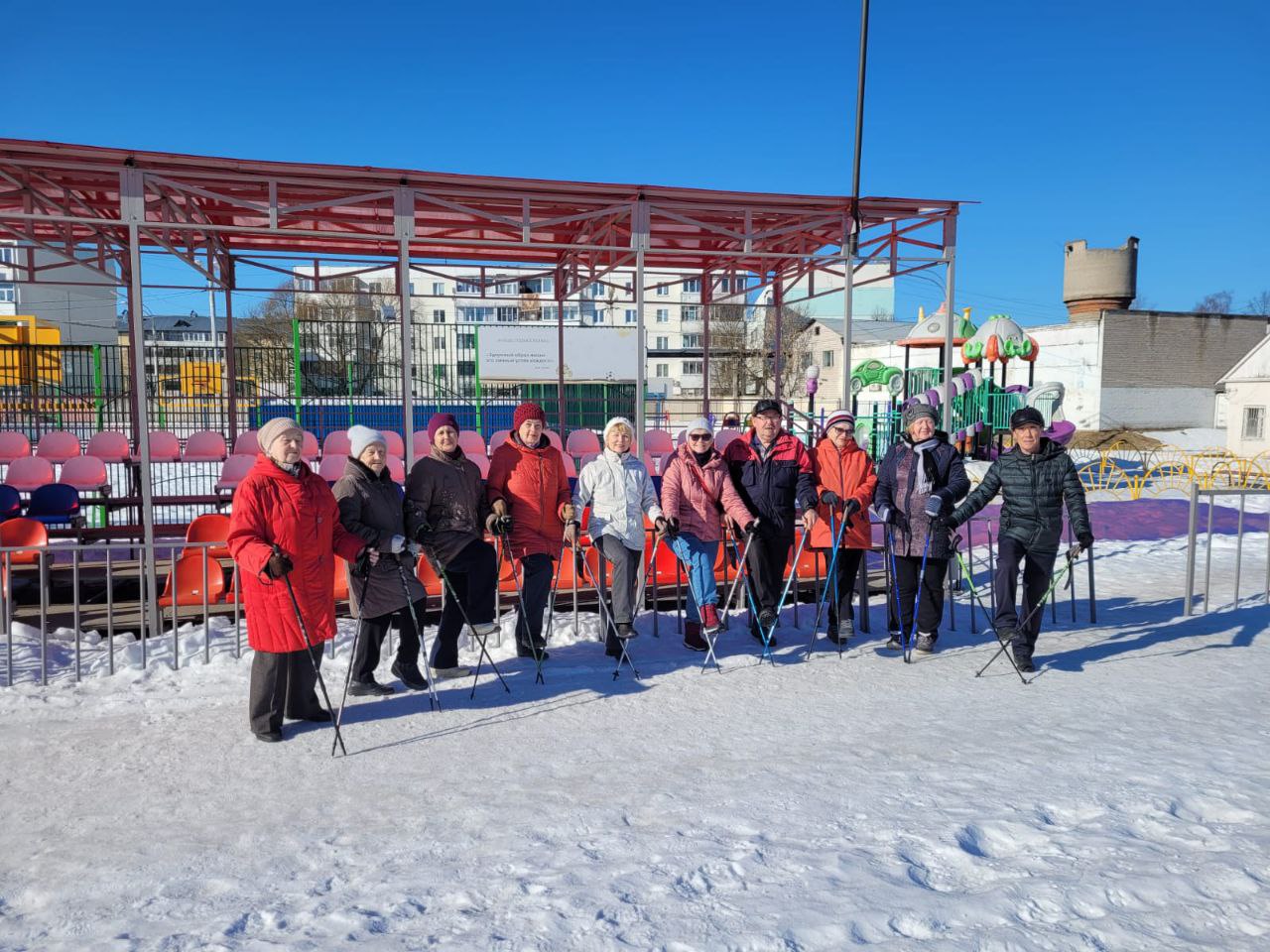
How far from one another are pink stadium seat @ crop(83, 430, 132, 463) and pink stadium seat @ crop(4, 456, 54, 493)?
69.6 inches

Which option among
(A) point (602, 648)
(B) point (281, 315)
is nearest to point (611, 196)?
(A) point (602, 648)

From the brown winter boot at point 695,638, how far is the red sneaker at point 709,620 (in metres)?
0.34

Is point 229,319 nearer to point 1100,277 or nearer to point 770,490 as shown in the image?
point 770,490

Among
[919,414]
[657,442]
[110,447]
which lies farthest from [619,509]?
[110,447]

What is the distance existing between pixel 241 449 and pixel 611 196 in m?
6.74

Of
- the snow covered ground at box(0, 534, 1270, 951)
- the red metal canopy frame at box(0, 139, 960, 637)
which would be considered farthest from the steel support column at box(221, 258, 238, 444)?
the snow covered ground at box(0, 534, 1270, 951)

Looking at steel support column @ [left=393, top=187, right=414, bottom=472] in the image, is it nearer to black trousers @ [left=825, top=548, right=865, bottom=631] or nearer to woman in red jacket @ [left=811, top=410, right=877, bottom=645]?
woman in red jacket @ [left=811, top=410, right=877, bottom=645]

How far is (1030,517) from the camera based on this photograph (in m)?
5.54

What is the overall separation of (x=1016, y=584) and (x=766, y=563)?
1.61m

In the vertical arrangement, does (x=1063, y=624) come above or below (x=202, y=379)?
below

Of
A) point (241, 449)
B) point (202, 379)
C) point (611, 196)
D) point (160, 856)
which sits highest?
point (611, 196)

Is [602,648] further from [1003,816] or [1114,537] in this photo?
[1114,537]

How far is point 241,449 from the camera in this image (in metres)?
12.0

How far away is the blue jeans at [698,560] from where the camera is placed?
5832 millimetres
